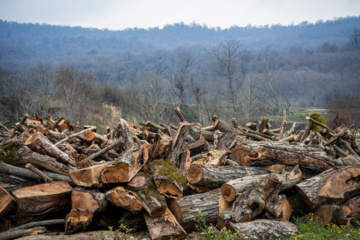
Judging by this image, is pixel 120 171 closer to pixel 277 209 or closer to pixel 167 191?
pixel 167 191

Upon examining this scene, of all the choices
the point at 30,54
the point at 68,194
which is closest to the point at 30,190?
the point at 68,194

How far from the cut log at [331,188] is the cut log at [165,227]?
2.26 meters

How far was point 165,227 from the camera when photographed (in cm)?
396

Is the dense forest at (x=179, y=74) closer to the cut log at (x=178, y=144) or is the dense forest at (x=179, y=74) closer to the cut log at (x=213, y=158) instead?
the cut log at (x=178, y=144)

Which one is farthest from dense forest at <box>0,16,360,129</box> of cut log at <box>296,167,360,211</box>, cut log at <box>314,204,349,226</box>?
cut log at <box>314,204,349,226</box>

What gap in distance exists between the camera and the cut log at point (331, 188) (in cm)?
460

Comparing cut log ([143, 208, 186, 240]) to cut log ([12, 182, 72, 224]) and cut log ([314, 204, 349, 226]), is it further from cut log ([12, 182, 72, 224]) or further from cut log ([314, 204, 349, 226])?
cut log ([314, 204, 349, 226])

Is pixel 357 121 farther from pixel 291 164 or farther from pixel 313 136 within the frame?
pixel 291 164

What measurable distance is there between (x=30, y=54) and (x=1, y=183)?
132m

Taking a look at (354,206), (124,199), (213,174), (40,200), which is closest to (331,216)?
(354,206)

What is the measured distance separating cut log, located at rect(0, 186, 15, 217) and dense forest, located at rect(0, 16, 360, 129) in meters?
5.43

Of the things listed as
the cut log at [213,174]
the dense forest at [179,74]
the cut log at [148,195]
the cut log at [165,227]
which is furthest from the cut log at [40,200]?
the dense forest at [179,74]

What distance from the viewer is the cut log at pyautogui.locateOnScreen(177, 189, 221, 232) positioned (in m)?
4.21

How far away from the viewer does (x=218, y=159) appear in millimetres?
5418
